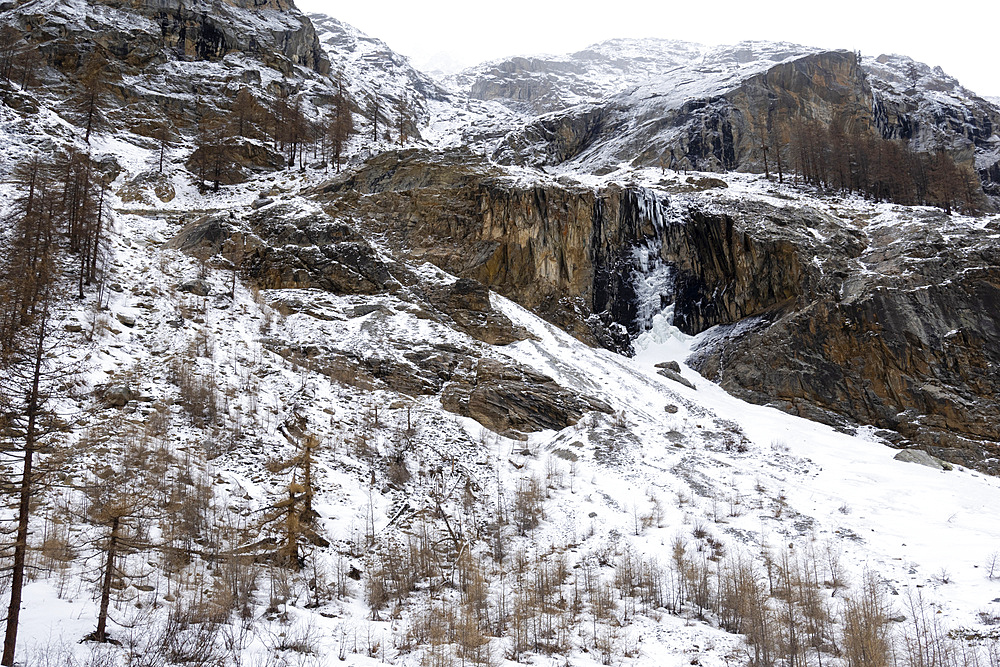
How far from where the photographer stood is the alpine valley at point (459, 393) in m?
9.34

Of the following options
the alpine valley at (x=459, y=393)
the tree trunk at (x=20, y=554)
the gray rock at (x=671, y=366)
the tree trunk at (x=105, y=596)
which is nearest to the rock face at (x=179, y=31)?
the alpine valley at (x=459, y=393)

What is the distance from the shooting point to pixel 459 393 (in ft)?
67.4

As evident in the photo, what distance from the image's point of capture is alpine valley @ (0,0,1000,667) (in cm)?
934

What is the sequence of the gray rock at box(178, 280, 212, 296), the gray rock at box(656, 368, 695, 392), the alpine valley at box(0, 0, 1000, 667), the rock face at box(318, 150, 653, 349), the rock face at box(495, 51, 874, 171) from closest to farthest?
the alpine valley at box(0, 0, 1000, 667)
the gray rock at box(178, 280, 212, 296)
the gray rock at box(656, 368, 695, 392)
the rock face at box(318, 150, 653, 349)
the rock face at box(495, 51, 874, 171)

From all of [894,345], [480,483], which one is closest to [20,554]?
[480,483]

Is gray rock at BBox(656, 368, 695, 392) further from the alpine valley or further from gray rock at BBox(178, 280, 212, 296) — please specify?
gray rock at BBox(178, 280, 212, 296)

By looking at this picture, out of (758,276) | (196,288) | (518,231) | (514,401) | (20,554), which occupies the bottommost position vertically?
(20,554)

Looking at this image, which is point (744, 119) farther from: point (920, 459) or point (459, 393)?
point (459, 393)

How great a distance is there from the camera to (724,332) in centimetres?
3089

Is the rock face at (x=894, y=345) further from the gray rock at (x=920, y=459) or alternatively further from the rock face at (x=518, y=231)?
→ the rock face at (x=518, y=231)

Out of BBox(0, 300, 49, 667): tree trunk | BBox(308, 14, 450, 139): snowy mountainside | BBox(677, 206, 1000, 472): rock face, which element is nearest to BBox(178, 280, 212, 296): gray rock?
BBox(0, 300, 49, 667): tree trunk

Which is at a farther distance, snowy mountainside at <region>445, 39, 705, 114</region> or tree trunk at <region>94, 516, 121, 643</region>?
snowy mountainside at <region>445, 39, 705, 114</region>

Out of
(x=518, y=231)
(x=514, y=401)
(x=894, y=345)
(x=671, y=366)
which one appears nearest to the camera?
(x=514, y=401)

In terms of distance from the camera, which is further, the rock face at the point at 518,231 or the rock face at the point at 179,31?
the rock face at the point at 179,31
